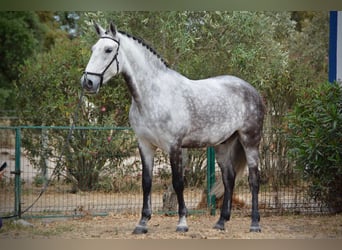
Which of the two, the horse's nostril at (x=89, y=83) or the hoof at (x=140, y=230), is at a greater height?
the horse's nostril at (x=89, y=83)

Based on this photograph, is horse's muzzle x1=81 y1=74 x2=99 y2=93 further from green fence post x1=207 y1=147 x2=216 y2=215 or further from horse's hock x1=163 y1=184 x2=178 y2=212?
horse's hock x1=163 y1=184 x2=178 y2=212

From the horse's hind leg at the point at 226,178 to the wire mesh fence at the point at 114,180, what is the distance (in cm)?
85

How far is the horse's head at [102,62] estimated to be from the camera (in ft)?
14.7

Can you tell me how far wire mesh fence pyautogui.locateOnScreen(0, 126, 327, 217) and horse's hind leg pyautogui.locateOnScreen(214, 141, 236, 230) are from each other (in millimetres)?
848

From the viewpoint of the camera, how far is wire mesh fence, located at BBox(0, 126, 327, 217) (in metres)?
6.20

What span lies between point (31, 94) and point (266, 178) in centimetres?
284

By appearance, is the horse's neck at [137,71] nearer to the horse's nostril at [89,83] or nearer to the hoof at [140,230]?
the horse's nostril at [89,83]

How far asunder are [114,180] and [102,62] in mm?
2294

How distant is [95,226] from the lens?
17.9ft

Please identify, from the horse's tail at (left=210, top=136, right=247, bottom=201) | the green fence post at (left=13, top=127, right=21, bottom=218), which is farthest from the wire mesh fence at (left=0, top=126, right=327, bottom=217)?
the horse's tail at (left=210, top=136, right=247, bottom=201)

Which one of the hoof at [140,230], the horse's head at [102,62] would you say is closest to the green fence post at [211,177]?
the hoof at [140,230]

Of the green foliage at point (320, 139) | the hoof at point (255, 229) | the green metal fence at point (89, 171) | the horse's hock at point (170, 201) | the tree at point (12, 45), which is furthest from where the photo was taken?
the tree at point (12, 45)

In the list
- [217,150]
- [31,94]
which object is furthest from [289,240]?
[31,94]

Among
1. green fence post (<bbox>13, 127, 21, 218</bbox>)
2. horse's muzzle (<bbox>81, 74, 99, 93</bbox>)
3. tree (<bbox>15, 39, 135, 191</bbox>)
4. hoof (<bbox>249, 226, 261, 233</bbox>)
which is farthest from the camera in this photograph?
tree (<bbox>15, 39, 135, 191</bbox>)
